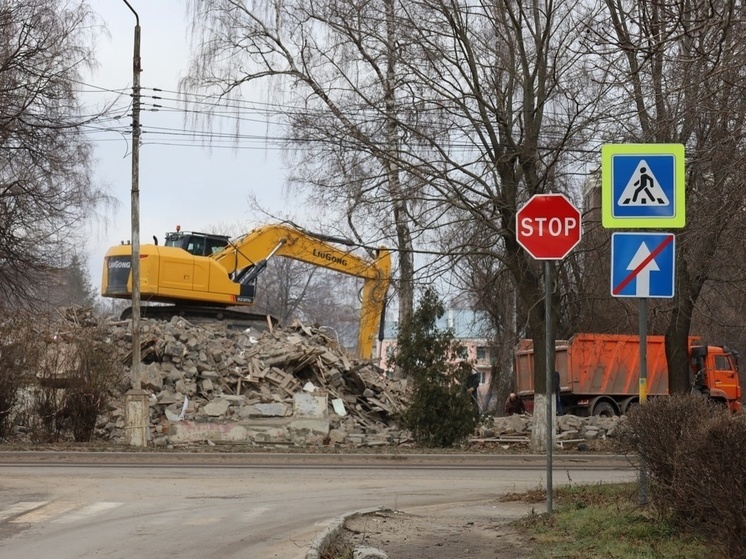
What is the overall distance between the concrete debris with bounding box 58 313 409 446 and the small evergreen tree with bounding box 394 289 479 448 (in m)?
2.15

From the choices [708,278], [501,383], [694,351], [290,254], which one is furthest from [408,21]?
[501,383]

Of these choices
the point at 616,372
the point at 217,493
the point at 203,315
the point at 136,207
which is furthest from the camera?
the point at 616,372

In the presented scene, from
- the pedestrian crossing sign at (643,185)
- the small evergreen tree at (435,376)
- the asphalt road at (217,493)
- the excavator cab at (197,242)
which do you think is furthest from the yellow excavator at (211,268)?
the pedestrian crossing sign at (643,185)

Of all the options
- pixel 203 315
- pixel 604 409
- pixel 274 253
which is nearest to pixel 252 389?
pixel 274 253

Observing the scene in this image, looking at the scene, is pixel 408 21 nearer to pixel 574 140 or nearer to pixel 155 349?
pixel 574 140

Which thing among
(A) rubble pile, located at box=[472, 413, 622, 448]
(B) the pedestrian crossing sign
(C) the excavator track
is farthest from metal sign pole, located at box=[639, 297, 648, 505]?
(C) the excavator track

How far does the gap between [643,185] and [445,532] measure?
394cm

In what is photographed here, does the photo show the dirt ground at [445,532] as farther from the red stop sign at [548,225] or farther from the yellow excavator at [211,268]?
the yellow excavator at [211,268]

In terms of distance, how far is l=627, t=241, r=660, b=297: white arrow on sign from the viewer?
9.87 m

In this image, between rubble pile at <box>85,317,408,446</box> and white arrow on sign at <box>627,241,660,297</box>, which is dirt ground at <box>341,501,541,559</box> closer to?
white arrow on sign at <box>627,241,660,297</box>

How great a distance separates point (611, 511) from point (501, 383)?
33.1 metres

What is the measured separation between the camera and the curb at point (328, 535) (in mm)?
8633

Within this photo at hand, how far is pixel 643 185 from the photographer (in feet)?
33.0

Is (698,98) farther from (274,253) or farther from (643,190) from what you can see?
(274,253)
